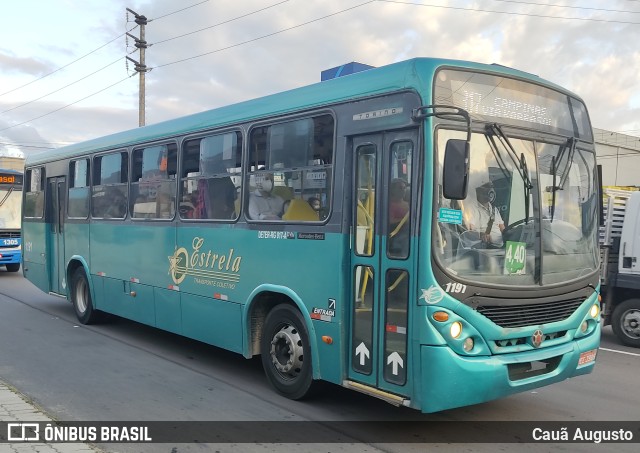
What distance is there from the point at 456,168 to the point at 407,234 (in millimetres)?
688

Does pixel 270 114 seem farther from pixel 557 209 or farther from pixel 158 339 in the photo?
pixel 158 339

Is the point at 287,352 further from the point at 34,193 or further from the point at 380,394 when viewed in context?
the point at 34,193

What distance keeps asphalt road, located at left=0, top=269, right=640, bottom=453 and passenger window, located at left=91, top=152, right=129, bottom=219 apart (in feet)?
6.74

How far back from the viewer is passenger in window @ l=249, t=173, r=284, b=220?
6266 mm

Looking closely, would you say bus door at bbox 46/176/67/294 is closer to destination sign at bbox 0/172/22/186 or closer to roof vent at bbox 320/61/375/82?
roof vent at bbox 320/61/375/82

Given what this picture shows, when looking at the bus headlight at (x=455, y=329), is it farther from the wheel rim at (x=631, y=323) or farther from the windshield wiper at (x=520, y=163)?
the wheel rim at (x=631, y=323)

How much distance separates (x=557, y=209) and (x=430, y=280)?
1552 millimetres

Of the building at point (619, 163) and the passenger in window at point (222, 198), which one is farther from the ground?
the building at point (619, 163)

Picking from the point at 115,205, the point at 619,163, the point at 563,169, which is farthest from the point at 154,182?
the point at 619,163

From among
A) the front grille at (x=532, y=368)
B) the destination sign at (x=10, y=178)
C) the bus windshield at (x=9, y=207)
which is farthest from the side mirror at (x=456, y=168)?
the destination sign at (x=10, y=178)

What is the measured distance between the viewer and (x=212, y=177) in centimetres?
723

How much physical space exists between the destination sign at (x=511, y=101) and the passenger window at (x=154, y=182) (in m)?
4.33

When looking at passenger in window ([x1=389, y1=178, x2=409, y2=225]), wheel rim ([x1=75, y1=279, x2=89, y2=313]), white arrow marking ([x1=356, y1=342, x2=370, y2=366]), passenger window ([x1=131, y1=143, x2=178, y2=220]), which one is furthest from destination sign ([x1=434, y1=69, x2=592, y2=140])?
wheel rim ([x1=75, y1=279, x2=89, y2=313])

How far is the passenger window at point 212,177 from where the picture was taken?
6883 mm
